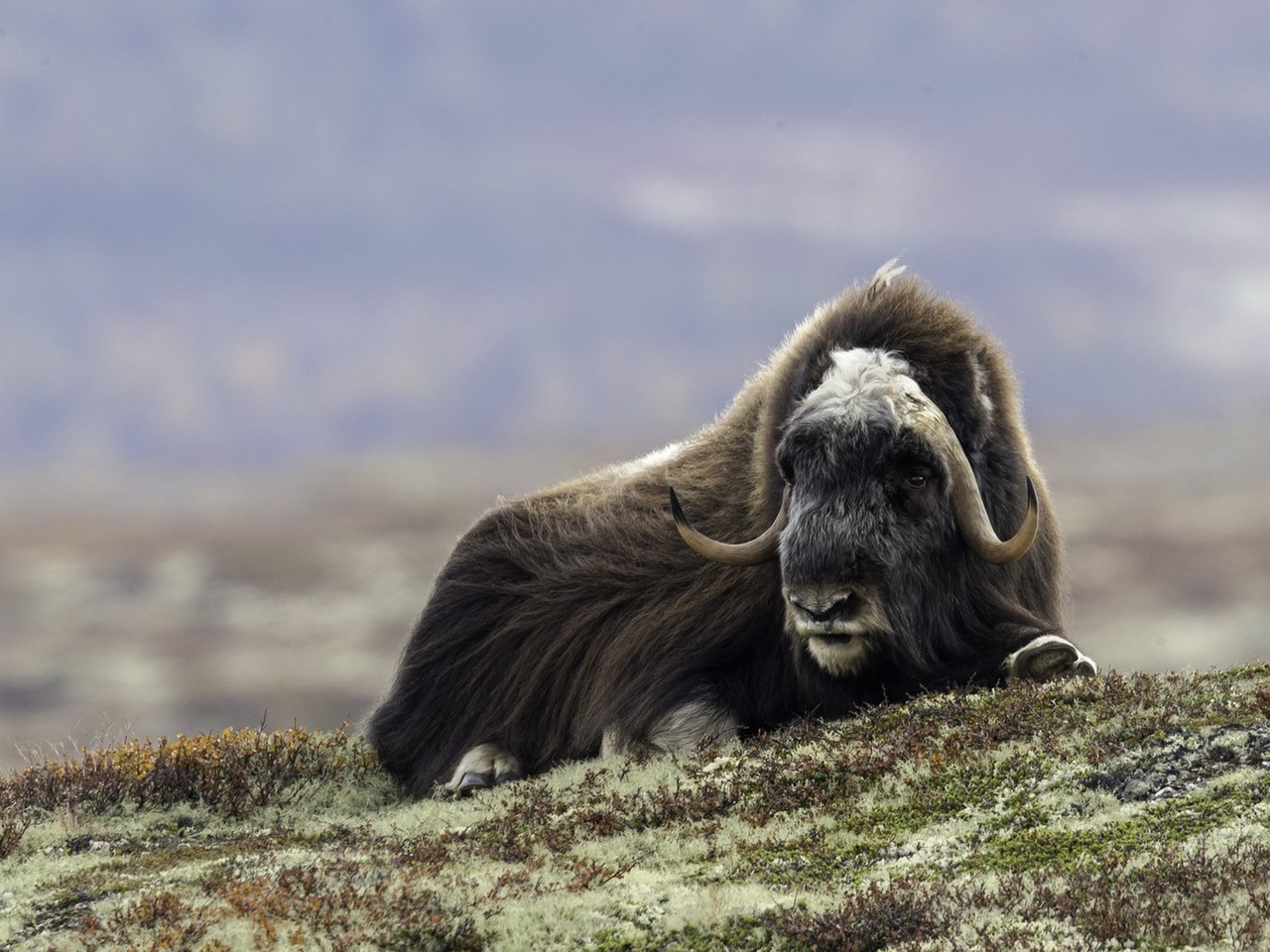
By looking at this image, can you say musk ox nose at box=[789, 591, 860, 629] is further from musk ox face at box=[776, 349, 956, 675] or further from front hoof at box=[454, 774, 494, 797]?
front hoof at box=[454, 774, 494, 797]

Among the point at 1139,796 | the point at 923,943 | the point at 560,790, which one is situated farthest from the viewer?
the point at 560,790

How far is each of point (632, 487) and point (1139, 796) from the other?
3849 mm

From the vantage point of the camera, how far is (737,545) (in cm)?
704

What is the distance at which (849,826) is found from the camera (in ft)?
17.3

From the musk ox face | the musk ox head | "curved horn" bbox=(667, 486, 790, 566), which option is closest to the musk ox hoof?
the musk ox head

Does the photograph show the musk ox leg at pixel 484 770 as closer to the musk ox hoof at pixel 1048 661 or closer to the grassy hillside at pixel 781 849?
the grassy hillside at pixel 781 849

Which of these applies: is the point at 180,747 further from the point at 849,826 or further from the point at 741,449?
the point at 849,826

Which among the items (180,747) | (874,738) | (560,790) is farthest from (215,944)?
(180,747)

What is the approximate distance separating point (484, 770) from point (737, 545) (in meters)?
1.82

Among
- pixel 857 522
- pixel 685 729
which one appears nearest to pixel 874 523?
pixel 857 522

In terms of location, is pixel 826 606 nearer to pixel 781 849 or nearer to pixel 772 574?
pixel 772 574

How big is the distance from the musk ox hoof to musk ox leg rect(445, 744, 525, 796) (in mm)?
2549

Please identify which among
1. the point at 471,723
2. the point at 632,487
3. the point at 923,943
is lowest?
the point at 923,943

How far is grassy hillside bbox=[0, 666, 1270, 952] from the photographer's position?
422 cm
